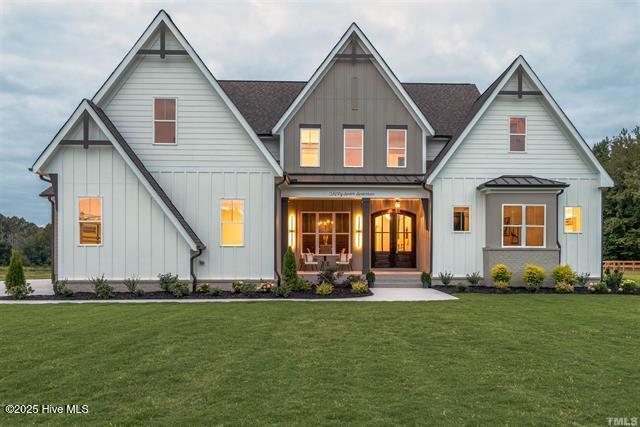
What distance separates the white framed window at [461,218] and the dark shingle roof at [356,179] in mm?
1868

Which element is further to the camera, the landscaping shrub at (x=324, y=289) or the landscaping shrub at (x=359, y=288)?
the landscaping shrub at (x=359, y=288)

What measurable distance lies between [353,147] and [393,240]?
4.89 meters

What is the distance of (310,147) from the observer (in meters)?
17.5

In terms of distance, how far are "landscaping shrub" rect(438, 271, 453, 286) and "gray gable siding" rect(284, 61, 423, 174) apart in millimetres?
4440

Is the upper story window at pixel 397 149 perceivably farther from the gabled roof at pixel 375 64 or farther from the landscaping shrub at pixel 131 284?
the landscaping shrub at pixel 131 284

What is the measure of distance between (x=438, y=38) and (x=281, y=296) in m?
114

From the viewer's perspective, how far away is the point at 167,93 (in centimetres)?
1503

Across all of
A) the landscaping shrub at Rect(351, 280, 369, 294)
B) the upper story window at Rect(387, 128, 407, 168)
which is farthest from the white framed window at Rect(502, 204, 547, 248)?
the landscaping shrub at Rect(351, 280, 369, 294)

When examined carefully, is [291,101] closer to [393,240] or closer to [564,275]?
[393,240]

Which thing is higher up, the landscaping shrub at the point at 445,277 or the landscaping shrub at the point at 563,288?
the landscaping shrub at the point at 445,277

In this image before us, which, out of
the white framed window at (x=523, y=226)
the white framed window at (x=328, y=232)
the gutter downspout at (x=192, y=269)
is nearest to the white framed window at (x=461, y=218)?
the white framed window at (x=523, y=226)

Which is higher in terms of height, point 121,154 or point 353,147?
point 353,147

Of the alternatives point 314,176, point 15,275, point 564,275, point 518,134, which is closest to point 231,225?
point 314,176

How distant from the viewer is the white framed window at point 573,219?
1633cm
